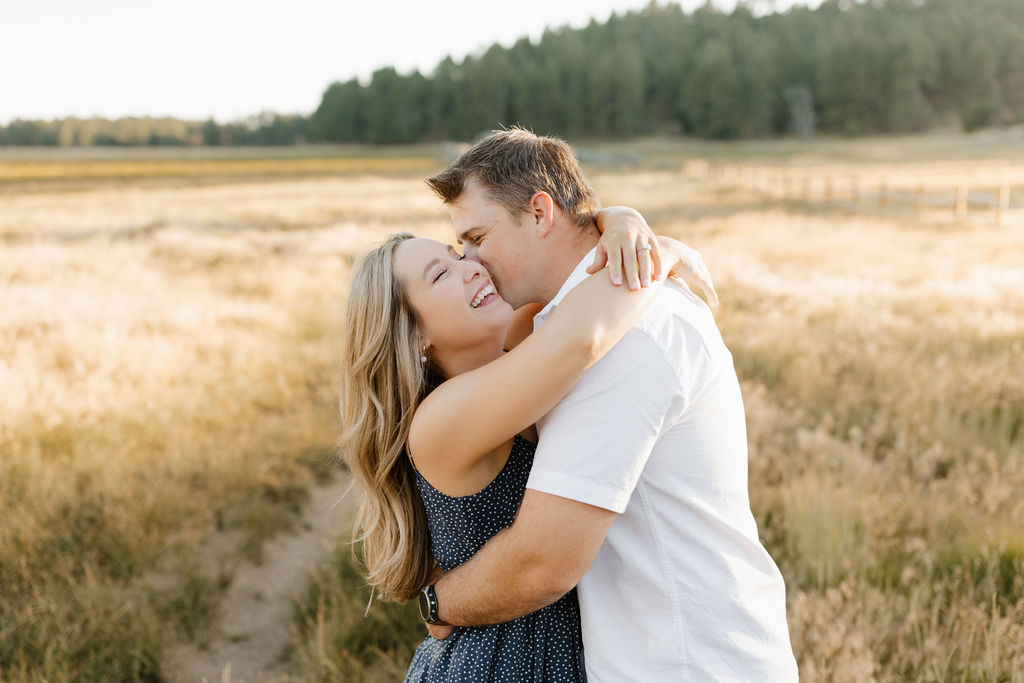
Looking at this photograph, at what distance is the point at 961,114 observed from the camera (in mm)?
93625

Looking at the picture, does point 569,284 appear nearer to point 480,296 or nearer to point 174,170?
point 480,296

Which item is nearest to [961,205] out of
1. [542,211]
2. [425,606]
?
[542,211]

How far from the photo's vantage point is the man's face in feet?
7.68

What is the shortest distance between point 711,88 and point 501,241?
105m

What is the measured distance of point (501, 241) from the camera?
7.72 feet

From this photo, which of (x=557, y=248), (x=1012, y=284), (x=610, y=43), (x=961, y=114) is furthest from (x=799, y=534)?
(x=610, y=43)

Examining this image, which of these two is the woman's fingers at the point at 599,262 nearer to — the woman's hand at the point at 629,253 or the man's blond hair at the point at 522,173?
the woman's hand at the point at 629,253

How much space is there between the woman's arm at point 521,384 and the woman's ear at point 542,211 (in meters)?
0.50

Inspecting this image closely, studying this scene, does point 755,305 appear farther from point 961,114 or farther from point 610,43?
point 610,43

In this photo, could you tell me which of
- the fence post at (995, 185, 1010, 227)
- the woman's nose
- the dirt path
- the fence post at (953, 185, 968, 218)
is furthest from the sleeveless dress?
the fence post at (953, 185, 968, 218)

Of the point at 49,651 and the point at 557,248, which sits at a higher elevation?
the point at 557,248

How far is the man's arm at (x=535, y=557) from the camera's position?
1.65 meters

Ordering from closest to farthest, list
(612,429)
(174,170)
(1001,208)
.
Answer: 1. (612,429)
2. (1001,208)
3. (174,170)

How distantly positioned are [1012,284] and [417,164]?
61.9 metres
